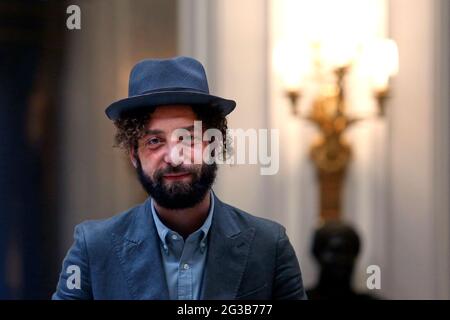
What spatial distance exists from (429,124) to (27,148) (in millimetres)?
967

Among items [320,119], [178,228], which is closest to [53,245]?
[178,228]

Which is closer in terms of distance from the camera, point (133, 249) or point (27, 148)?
point (133, 249)

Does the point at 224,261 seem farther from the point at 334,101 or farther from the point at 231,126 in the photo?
the point at 334,101

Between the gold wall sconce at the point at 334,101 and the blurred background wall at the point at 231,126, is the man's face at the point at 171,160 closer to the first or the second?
the blurred background wall at the point at 231,126

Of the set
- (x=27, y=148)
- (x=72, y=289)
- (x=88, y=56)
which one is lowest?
(x=72, y=289)

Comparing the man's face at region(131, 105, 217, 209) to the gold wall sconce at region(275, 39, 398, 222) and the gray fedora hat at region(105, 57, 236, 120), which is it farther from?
the gold wall sconce at region(275, 39, 398, 222)

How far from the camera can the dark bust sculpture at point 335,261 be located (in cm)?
172

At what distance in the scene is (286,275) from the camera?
1.63m

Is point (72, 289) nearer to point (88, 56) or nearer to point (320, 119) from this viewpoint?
point (88, 56)

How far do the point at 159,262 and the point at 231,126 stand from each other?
0.36m

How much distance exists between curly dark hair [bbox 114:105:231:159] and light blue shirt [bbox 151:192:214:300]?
0.17 m

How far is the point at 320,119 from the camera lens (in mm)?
1719

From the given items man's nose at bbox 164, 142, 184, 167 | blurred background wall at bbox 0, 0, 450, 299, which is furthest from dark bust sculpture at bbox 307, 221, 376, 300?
man's nose at bbox 164, 142, 184, 167

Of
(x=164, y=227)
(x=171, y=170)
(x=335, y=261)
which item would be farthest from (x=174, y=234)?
(x=335, y=261)
